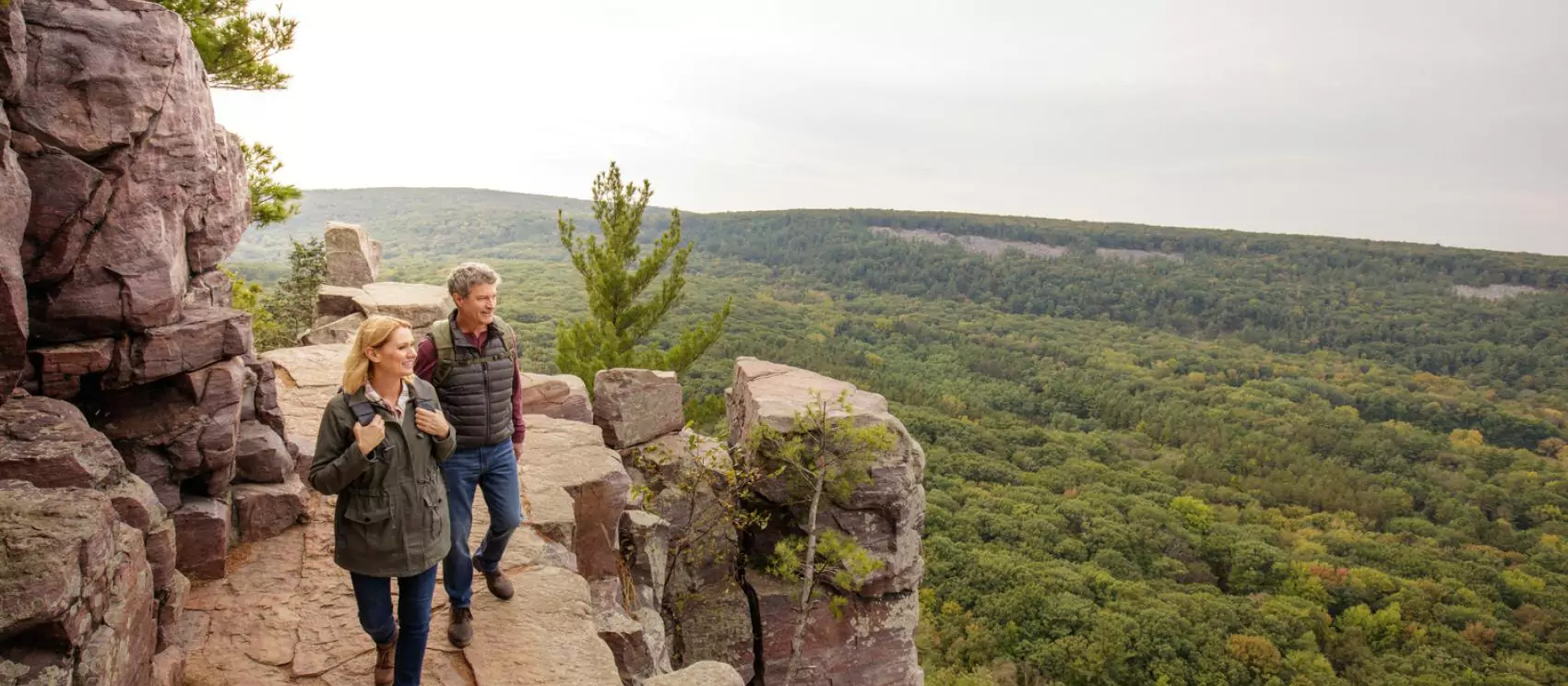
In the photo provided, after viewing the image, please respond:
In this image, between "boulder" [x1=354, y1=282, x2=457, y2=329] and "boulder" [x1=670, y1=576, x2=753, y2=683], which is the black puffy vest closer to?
"boulder" [x1=670, y1=576, x2=753, y2=683]

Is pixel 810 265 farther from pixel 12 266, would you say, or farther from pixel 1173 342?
pixel 12 266

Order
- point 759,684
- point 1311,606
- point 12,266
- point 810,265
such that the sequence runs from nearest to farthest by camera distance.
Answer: point 12,266 < point 759,684 < point 1311,606 < point 810,265

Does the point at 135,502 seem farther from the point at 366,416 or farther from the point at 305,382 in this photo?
the point at 305,382

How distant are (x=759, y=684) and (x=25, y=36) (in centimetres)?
1315

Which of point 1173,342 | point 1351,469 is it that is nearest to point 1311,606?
point 1351,469

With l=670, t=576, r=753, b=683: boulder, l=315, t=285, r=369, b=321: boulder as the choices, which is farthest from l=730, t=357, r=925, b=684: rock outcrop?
l=315, t=285, r=369, b=321: boulder

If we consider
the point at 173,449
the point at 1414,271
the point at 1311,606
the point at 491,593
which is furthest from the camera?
the point at 1414,271

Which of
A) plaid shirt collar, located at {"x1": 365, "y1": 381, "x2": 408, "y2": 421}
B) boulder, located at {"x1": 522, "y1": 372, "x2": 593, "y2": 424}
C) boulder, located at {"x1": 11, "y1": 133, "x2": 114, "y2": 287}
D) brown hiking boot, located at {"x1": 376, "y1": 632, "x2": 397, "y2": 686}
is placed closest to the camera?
plaid shirt collar, located at {"x1": 365, "y1": 381, "x2": 408, "y2": 421}

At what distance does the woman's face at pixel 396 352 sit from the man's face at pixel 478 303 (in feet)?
3.12

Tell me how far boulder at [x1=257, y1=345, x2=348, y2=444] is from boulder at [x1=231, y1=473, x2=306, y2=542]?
1.05 meters

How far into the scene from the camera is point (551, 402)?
1222 cm

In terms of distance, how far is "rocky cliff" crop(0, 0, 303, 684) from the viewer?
12.3ft

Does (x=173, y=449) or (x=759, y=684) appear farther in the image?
(x=759, y=684)

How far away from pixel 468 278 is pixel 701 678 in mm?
3882
